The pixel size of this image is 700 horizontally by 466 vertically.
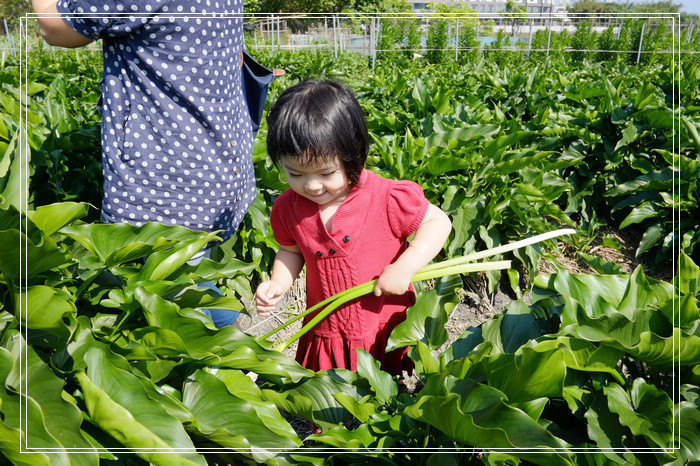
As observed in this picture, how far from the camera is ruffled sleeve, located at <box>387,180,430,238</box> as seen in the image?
6.24 ft

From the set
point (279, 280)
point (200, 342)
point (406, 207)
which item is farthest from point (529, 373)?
point (279, 280)

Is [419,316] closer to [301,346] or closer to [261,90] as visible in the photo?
[301,346]

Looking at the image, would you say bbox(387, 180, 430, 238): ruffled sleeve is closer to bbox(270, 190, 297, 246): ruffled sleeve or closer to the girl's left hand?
the girl's left hand

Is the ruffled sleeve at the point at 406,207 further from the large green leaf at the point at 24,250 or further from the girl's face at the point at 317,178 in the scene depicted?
the large green leaf at the point at 24,250

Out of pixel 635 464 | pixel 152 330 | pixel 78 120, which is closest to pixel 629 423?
pixel 635 464

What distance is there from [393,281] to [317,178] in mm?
405

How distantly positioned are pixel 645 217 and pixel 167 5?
11.9ft

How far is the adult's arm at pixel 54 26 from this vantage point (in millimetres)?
1765

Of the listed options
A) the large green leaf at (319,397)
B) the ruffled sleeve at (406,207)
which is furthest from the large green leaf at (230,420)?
the ruffled sleeve at (406,207)

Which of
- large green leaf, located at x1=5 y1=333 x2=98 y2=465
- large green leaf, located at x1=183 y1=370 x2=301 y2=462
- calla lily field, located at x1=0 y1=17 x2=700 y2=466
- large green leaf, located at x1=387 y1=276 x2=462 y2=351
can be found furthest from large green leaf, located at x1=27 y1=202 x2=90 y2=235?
large green leaf, located at x1=387 y1=276 x2=462 y2=351

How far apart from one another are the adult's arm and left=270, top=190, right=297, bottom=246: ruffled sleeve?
0.81 metres

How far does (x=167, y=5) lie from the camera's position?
1750 millimetres

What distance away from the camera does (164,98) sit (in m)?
1.87

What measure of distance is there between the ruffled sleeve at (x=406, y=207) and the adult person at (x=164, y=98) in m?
0.62
